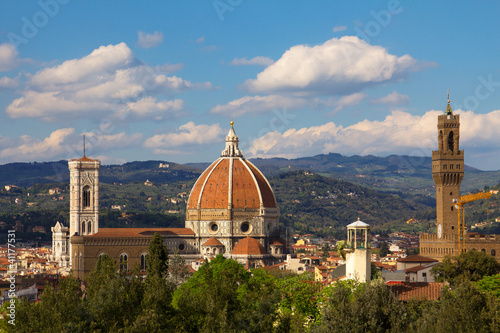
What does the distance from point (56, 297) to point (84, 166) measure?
70798mm

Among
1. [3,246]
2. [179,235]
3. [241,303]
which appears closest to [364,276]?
[241,303]

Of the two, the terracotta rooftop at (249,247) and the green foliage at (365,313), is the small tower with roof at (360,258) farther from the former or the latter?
the terracotta rooftop at (249,247)

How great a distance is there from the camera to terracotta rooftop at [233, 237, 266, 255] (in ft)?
349

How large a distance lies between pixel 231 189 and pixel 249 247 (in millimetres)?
9320

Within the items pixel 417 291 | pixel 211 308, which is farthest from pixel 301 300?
pixel 211 308

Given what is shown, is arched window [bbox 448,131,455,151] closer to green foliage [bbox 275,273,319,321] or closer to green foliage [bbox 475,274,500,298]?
green foliage [bbox 475,274,500,298]

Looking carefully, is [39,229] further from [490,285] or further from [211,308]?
[211,308]

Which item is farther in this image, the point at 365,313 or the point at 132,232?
the point at 132,232

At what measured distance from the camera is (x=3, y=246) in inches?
6634

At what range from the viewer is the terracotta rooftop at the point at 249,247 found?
349 ft

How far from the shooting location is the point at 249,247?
107 m

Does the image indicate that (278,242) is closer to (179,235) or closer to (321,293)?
(179,235)

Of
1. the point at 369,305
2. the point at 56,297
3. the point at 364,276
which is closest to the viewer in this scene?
the point at 369,305

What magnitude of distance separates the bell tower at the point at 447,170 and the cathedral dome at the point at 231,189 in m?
23.9
